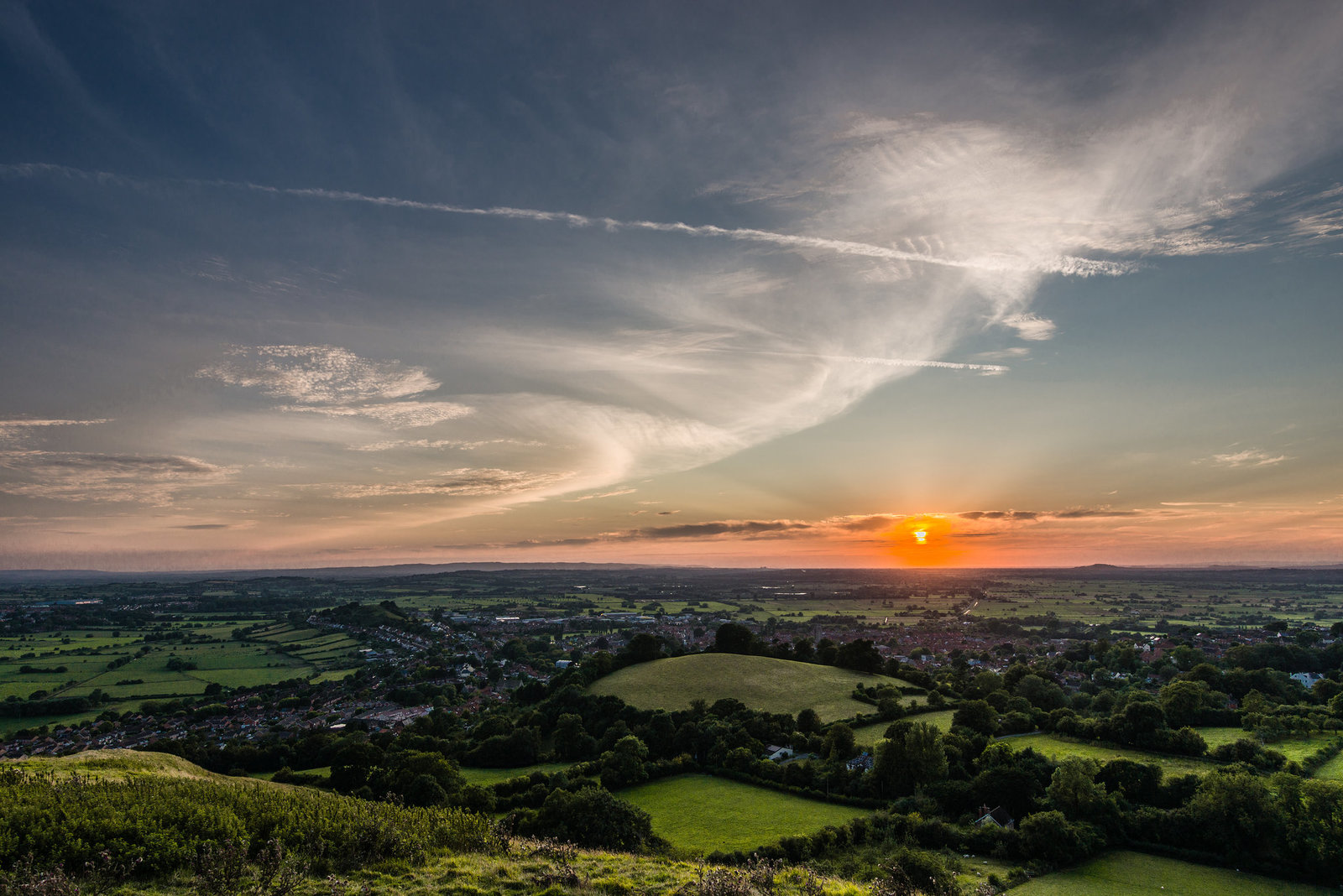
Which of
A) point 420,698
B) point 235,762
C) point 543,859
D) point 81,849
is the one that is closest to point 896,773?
point 543,859

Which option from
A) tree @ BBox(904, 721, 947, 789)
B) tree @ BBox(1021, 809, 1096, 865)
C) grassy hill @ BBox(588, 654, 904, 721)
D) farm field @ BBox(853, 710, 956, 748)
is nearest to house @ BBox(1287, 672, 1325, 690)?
farm field @ BBox(853, 710, 956, 748)

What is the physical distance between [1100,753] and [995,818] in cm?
1884

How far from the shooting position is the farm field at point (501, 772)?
49.3 metres

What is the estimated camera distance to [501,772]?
52.5m

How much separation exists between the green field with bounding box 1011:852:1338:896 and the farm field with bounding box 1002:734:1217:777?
11.0m

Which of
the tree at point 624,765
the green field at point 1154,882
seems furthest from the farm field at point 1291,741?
Answer: the tree at point 624,765

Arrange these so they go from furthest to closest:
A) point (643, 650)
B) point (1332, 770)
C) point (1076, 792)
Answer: point (643, 650), point (1332, 770), point (1076, 792)

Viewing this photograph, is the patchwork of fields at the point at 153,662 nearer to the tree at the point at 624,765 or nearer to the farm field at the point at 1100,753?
the tree at the point at 624,765

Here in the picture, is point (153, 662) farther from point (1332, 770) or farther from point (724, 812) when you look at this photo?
point (1332, 770)

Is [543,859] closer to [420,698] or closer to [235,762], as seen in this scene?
[235,762]

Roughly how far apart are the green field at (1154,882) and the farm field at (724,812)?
1220cm

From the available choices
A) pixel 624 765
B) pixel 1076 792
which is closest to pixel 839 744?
pixel 1076 792

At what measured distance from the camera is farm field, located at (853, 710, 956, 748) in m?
54.9

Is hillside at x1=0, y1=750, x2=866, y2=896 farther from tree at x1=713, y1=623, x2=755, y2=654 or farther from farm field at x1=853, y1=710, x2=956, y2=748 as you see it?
tree at x1=713, y1=623, x2=755, y2=654
